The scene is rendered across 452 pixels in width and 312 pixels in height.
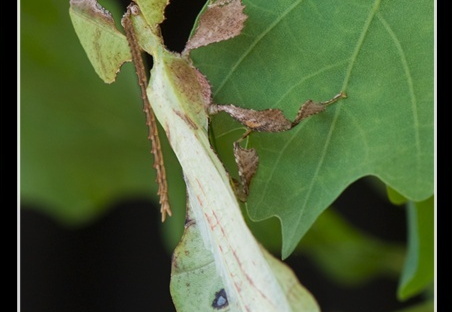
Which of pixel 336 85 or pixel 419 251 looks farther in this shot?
pixel 419 251

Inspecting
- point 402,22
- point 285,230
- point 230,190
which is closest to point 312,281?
point 285,230

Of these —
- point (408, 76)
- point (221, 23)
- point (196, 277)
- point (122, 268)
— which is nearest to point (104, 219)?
point (122, 268)

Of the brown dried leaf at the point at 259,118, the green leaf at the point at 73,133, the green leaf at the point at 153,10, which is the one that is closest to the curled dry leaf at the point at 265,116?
the brown dried leaf at the point at 259,118

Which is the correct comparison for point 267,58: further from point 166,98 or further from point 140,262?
point 140,262

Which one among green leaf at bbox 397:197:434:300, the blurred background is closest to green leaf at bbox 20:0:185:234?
the blurred background

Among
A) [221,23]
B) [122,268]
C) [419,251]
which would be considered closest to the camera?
[221,23]

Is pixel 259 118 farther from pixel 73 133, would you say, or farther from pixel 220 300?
pixel 73 133

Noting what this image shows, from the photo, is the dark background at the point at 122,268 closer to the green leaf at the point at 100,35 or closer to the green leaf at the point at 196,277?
the green leaf at the point at 196,277
